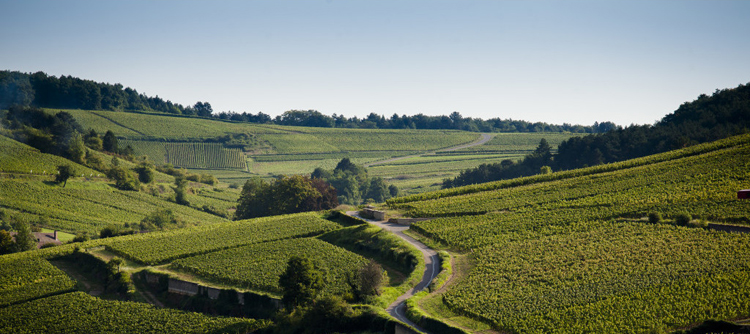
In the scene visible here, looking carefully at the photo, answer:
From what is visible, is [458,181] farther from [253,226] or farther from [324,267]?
[324,267]

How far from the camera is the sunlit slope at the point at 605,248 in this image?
32.9m

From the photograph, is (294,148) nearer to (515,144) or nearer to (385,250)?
(515,144)

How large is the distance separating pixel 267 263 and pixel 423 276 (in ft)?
47.3

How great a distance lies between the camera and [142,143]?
160500mm

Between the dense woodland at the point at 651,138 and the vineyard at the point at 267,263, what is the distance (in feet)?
169

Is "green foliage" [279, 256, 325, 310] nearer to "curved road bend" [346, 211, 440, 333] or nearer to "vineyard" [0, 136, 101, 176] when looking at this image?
→ "curved road bend" [346, 211, 440, 333]

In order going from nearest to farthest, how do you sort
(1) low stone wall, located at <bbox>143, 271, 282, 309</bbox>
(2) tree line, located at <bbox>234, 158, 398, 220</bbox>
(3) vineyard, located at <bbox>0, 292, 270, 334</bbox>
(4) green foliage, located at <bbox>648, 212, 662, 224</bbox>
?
(3) vineyard, located at <bbox>0, 292, 270, 334</bbox> → (1) low stone wall, located at <bbox>143, 271, 282, 309</bbox> → (4) green foliage, located at <bbox>648, 212, 662, 224</bbox> → (2) tree line, located at <bbox>234, 158, 398, 220</bbox>

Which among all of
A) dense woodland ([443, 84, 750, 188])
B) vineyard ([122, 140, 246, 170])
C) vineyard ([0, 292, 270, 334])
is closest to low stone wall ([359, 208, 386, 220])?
vineyard ([0, 292, 270, 334])

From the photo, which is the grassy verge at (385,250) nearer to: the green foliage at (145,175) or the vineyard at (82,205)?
the vineyard at (82,205)

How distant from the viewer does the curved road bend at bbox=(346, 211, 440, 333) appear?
3763cm

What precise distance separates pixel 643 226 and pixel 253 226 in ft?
123

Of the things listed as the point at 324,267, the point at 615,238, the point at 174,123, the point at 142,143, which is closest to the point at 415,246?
the point at 324,267

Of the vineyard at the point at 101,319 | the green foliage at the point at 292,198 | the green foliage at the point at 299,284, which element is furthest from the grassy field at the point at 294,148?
the green foliage at the point at 299,284

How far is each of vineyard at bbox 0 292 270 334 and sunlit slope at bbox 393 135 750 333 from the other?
16.3 metres
